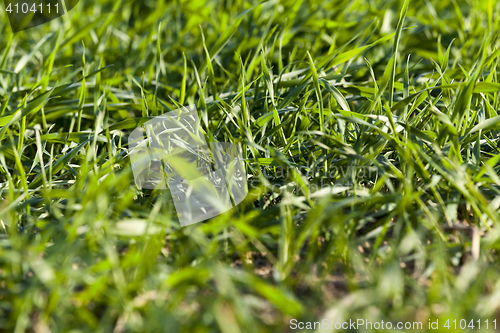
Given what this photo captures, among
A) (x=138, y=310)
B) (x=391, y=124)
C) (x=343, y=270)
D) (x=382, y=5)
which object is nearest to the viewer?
(x=138, y=310)

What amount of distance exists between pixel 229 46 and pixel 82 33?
508mm

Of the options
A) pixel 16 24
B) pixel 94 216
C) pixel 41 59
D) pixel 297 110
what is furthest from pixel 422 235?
pixel 16 24

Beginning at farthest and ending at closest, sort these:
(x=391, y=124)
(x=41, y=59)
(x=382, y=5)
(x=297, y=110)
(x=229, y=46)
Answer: (x=382, y=5)
(x=229, y=46)
(x=41, y=59)
(x=297, y=110)
(x=391, y=124)

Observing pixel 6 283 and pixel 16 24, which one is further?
pixel 16 24

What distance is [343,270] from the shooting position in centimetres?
71

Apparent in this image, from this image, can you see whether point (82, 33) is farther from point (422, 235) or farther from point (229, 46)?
point (422, 235)

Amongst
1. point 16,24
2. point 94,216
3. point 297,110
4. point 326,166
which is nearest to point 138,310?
point 94,216

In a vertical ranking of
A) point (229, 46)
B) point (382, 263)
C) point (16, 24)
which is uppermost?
point (16, 24)

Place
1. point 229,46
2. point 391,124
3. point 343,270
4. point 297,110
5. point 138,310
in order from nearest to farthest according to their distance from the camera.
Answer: point 138,310 → point 343,270 → point 391,124 → point 297,110 → point 229,46

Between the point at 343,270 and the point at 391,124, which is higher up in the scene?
the point at 391,124

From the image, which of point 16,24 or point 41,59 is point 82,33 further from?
point 16,24

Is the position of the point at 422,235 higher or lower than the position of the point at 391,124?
lower

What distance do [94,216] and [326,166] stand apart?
1.57 feet

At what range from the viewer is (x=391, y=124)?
2.69 ft
